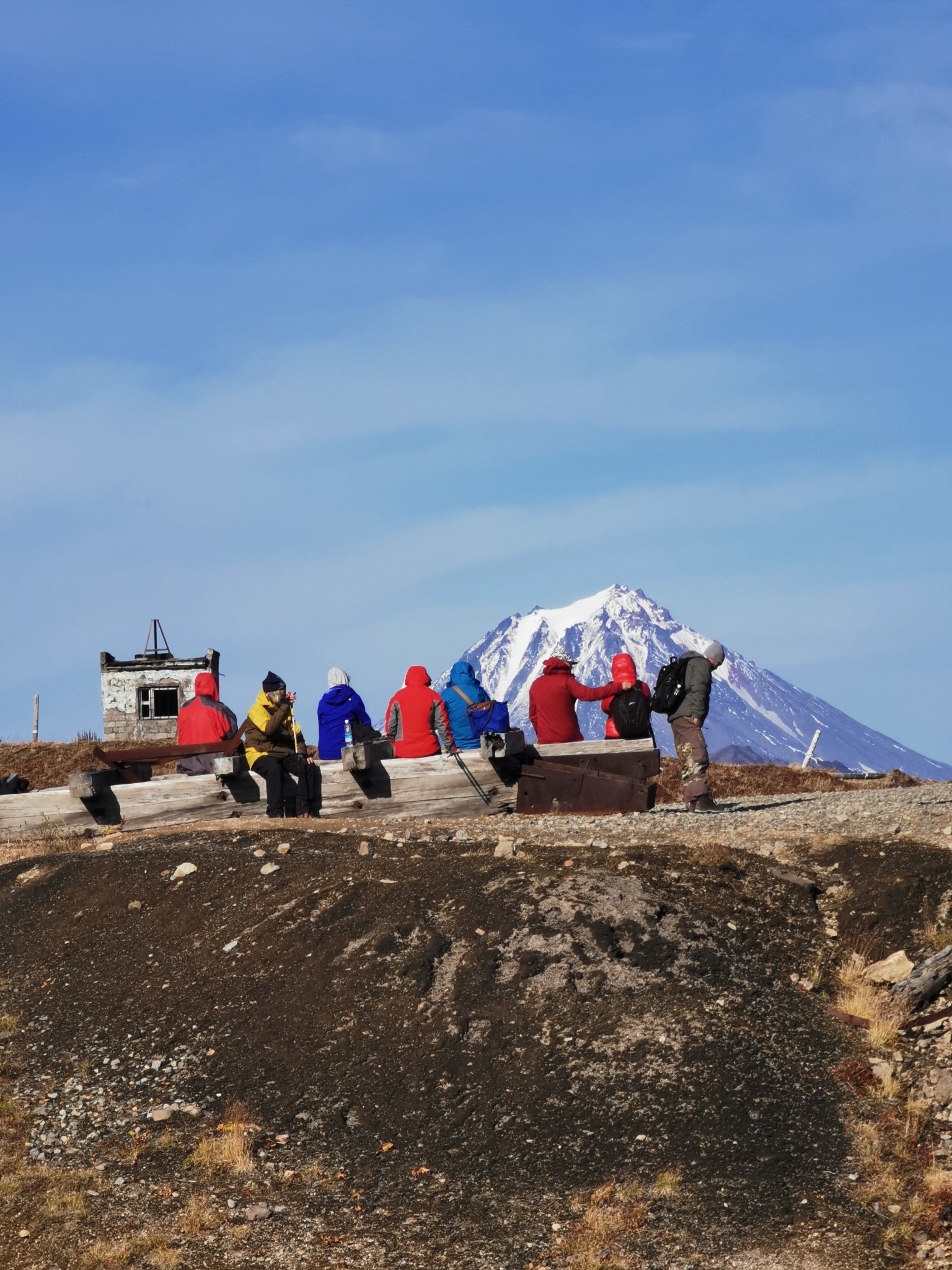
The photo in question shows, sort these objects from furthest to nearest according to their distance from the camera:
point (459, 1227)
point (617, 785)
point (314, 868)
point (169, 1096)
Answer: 1. point (617, 785)
2. point (314, 868)
3. point (169, 1096)
4. point (459, 1227)

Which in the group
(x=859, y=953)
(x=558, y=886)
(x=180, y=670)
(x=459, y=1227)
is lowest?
(x=459, y=1227)

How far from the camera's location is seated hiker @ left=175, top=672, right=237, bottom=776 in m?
16.4

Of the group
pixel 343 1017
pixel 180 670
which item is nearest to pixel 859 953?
pixel 343 1017

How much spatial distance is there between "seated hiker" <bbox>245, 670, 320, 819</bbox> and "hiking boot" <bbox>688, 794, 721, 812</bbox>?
4429 millimetres

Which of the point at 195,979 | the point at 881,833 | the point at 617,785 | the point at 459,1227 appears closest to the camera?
the point at 459,1227

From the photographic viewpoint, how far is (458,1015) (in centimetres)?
901

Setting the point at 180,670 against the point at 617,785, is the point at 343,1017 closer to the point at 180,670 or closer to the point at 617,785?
the point at 617,785

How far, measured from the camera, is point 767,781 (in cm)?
2836

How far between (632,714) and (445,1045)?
7.82m

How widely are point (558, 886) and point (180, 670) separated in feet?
133

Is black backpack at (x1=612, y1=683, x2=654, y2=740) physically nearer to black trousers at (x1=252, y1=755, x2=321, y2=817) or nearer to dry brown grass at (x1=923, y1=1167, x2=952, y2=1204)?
black trousers at (x1=252, y1=755, x2=321, y2=817)

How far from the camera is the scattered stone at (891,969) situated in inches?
388

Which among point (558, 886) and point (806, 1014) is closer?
point (806, 1014)

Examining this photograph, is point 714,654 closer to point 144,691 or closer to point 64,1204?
point 64,1204
